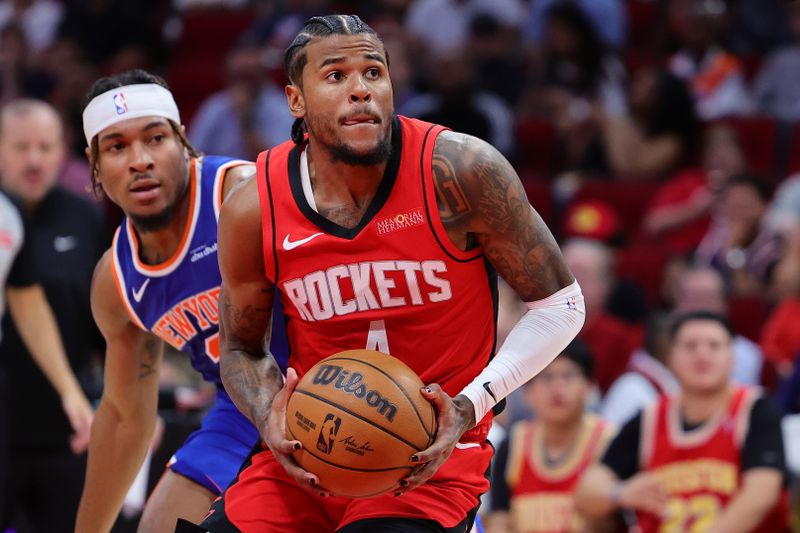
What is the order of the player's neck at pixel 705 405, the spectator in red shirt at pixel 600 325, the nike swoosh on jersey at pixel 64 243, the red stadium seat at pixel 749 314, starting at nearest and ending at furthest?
the player's neck at pixel 705 405 → the nike swoosh on jersey at pixel 64 243 → the spectator in red shirt at pixel 600 325 → the red stadium seat at pixel 749 314

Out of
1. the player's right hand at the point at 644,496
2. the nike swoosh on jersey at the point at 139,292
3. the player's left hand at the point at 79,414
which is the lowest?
the player's right hand at the point at 644,496

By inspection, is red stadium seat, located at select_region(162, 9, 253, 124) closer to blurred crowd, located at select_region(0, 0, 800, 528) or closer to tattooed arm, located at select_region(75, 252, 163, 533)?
blurred crowd, located at select_region(0, 0, 800, 528)

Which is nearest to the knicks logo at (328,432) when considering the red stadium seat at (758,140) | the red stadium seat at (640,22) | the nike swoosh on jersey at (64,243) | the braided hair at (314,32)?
→ the braided hair at (314,32)

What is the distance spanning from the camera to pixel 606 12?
1143 cm

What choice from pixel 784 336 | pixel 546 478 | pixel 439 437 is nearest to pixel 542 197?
pixel 784 336

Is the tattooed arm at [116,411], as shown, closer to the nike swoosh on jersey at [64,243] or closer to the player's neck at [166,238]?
the player's neck at [166,238]

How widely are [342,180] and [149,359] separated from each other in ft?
4.44

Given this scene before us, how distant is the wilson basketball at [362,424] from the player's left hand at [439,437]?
2 cm

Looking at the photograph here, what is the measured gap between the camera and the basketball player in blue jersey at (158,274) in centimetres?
446

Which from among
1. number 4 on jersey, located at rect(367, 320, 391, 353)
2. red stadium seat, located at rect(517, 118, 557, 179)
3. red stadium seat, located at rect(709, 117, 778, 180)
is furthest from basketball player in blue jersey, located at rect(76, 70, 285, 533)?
red stadium seat, located at rect(517, 118, 557, 179)

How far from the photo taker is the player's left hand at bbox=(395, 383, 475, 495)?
3.45m

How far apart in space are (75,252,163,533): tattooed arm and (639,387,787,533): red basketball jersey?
8.86 ft

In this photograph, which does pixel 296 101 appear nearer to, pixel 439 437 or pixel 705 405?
pixel 439 437

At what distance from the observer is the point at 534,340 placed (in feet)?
12.3
